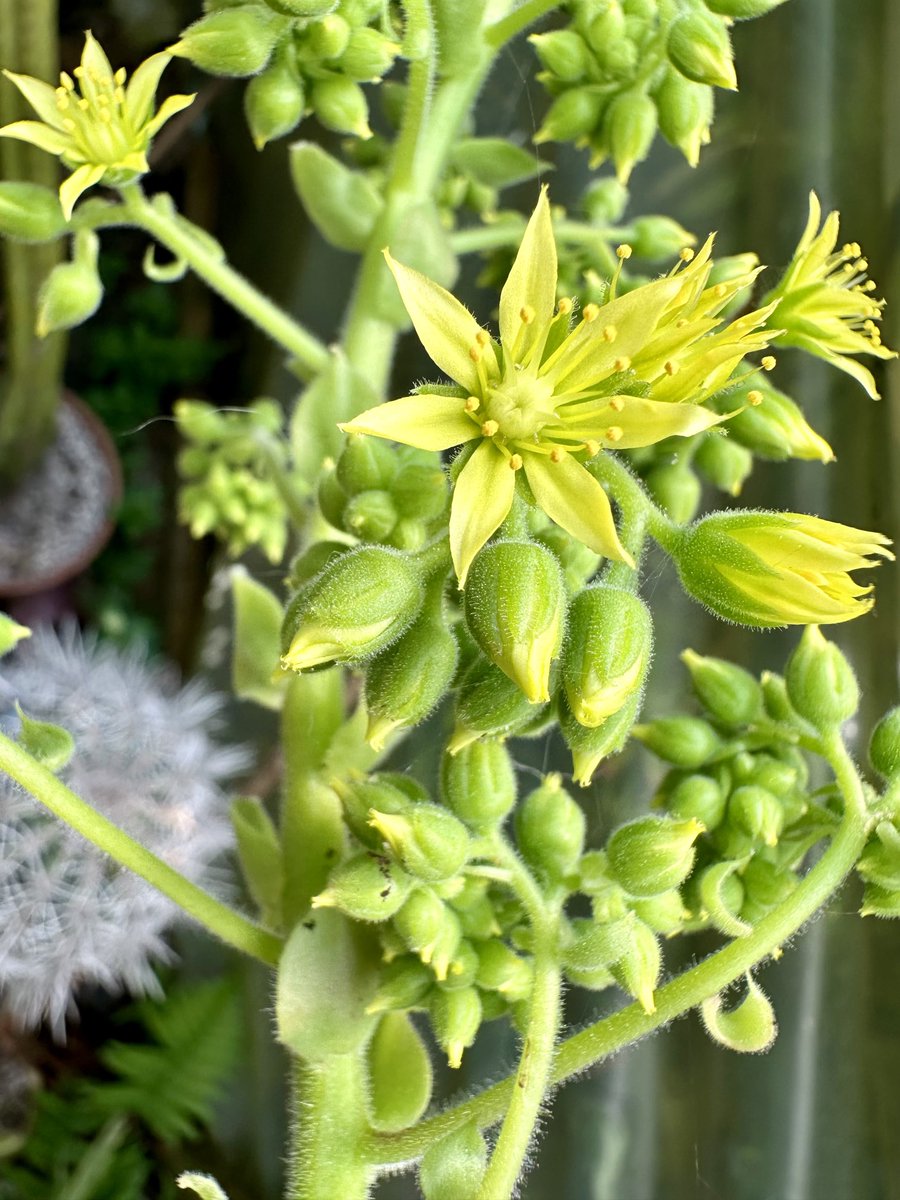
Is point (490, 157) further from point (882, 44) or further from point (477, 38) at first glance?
point (882, 44)

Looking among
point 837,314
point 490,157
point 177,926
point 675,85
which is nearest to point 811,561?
point 837,314

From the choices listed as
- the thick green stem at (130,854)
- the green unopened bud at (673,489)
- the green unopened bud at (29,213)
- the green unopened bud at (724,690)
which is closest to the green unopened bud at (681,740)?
the green unopened bud at (724,690)

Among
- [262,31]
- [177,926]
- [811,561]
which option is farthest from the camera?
[177,926]

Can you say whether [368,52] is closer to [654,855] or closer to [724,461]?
[724,461]

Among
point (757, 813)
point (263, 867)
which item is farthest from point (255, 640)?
point (757, 813)

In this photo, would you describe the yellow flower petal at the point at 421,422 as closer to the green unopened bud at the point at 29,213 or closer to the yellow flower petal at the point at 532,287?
the yellow flower petal at the point at 532,287

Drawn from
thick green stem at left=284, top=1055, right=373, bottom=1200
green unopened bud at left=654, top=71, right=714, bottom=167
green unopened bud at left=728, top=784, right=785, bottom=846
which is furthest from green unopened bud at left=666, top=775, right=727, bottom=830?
green unopened bud at left=654, top=71, right=714, bottom=167
